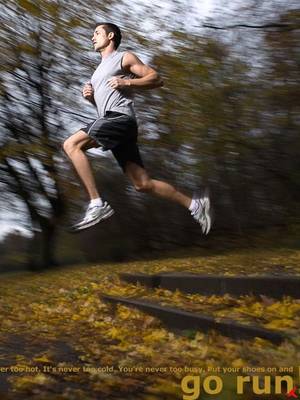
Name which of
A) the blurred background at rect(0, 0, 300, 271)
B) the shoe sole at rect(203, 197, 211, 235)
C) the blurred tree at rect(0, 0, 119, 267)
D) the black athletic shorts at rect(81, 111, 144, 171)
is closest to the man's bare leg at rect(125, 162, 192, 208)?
the shoe sole at rect(203, 197, 211, 235)

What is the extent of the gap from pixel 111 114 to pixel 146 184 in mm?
669

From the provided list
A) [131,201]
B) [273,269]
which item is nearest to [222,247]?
[131,201]

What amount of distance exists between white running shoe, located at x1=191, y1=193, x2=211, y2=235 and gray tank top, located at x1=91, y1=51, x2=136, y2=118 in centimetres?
103

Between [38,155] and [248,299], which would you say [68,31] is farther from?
[248,299]

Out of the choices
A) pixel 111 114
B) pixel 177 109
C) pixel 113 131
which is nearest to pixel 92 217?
pixel 113 131

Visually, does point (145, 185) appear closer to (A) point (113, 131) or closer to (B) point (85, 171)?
(B) point (85, 171)

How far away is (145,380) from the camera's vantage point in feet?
8.52

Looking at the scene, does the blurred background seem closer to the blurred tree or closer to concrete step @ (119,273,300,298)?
the blurred tree

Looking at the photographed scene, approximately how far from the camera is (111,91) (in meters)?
3.25

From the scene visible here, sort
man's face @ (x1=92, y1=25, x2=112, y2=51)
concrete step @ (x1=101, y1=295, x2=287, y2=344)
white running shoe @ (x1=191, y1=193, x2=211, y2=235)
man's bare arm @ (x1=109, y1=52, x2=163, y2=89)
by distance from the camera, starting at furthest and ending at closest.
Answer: white running shoe @ (x1=191, y1=193, x2=211, y2=235), man's face @ (x1=92, y1=25, x2=112, y2=51), man's bare arm @ (x1=109, y1=52, x2=163, y2=89), concrete step @ (x1=101, y1=295, x2=287, y2=344)

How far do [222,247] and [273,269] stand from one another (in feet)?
17.5

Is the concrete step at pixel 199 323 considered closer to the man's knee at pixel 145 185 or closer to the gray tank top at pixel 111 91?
the man's knee at pixel 145 185

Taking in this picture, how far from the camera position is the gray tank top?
10.5 ft

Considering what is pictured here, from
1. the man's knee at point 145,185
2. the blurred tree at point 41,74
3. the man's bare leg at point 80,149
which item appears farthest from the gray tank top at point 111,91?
the blurred tree at point 41,74
